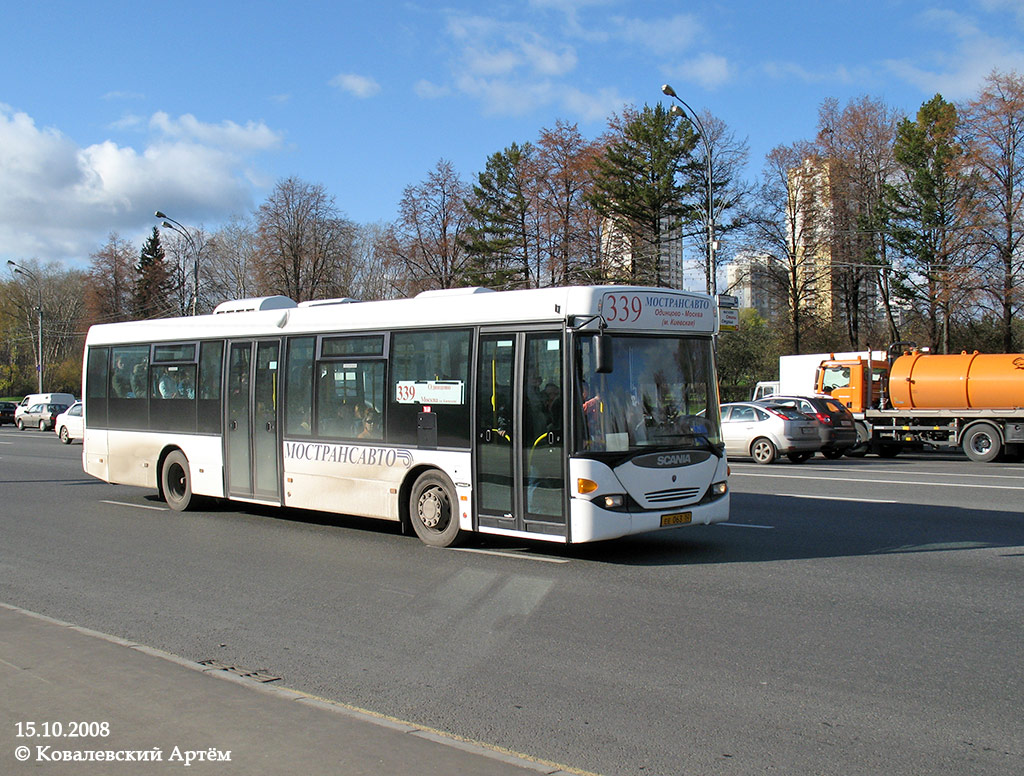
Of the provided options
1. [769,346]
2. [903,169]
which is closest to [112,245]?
[769,346]

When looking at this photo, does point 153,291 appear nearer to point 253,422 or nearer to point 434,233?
point 434,233

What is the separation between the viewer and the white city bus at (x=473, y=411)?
9164 mm

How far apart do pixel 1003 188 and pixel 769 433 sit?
842 inches

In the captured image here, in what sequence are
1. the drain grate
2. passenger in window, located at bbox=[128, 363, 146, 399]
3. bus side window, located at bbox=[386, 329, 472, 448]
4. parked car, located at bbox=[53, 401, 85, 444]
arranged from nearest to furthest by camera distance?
1. the drain grate
2. bus side window, located at bbox=[386, 329, 472, 448]
3. passenger in window, located at bbox=[128, 363, 146, 399]
4. parked car, located at bbox=[53, 401, 85, 444]

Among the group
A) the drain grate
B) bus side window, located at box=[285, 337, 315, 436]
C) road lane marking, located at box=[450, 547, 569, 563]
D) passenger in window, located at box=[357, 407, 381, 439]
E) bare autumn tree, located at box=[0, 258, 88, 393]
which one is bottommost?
the drain grate

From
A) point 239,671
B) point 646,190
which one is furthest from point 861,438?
point 239,671

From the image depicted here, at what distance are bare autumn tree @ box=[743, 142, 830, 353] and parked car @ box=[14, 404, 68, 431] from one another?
126 ft

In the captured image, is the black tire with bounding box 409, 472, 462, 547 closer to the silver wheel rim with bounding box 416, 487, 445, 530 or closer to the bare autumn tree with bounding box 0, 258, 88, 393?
the silver wheel rim with bounding box 416, 487, 445, 530

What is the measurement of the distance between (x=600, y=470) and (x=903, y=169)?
42.5 metres

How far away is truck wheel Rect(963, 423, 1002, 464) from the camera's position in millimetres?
24078

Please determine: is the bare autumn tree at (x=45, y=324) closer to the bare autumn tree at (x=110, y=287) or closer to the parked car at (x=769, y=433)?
the bare autumn tree at (x=110, y=287)

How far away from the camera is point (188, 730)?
182 inches

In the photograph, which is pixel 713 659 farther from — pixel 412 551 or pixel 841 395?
pixel 841 395

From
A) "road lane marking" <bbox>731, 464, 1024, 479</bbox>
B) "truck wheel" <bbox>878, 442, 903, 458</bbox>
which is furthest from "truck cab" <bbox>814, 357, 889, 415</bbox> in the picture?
"road lane marking" <bbox>731, 464, 1024, 479</bbox>
